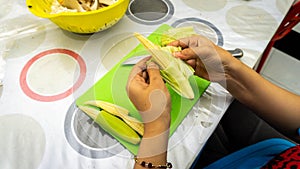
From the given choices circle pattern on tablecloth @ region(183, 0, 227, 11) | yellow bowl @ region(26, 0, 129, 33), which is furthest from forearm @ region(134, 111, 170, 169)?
circle pattern on tablecloth @ region(183, 0, 227, 11)

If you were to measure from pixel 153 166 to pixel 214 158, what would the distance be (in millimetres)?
269

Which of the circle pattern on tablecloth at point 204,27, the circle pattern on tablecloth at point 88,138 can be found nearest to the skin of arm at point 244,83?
the circle pattern on tablecloth at point 204,27

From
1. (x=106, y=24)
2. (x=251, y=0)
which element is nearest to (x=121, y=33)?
(x=106, y=24)

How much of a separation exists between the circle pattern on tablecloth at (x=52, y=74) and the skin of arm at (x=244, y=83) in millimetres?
231

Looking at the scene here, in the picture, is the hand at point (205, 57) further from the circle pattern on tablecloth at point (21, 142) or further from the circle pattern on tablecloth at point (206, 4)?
the circle pattern on tablecloth at point (21, 142)

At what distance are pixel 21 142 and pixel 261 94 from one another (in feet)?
1.60

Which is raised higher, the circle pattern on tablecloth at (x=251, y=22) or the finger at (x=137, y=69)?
the circle pattern on tablecloth at (x=251, y=22)

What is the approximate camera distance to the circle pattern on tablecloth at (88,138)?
0.46m

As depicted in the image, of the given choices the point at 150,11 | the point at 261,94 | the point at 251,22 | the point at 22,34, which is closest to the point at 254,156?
the point at 261,94

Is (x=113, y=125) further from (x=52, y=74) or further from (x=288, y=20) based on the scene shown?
(x=288, y=20)

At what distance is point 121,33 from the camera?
64 cm

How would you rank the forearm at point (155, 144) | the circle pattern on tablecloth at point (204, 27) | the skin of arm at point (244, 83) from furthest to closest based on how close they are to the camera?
the circle pattern on tablecloth at point (204, 27) → the skin of arm at point (244, 83) → the forearm at point (155, 144)

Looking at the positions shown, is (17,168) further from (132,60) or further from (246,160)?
(246,160)

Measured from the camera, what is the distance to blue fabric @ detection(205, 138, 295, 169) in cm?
55
